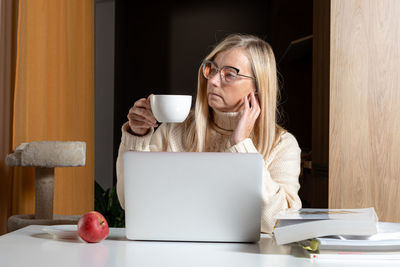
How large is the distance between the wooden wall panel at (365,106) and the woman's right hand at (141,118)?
3.92 feet

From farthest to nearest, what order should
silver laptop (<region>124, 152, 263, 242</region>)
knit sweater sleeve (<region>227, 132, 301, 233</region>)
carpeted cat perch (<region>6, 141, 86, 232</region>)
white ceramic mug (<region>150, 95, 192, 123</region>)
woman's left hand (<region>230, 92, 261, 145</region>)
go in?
carpeted cat perch (<region>6, 141, 86, 232</region>) → woman's left hand (<region>230, 92, 261, 145</region>) → knit sweater sleeve (<region>227, 132, 301, 233</region>) → white ceramic mug (<region>150, 95, 192, 123</region>) → silver laptop (<region>124, 152, 263, 242</region>)

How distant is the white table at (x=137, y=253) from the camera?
864 mm

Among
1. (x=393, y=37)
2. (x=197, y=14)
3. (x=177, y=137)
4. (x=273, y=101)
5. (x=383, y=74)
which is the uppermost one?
(x=197, y=14)

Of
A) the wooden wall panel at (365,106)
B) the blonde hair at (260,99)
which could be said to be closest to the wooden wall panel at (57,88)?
the blonde hair at (260,99)

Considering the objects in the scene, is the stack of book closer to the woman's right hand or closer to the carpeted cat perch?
the woman's right hand

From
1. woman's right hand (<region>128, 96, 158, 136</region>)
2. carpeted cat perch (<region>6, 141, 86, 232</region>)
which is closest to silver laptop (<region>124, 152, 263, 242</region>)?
woman's right hand (<region>128, 96, 158, 136</region>)

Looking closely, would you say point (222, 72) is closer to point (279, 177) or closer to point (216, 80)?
point (216, 80)

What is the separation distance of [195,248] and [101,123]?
375 cm

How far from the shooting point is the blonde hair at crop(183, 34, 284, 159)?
5.72ft

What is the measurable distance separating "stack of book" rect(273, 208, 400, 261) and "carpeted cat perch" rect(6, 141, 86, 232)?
157cm

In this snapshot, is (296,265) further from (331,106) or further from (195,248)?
(331,106)

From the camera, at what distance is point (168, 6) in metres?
4.85

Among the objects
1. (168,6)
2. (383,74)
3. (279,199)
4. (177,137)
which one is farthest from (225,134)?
(168,6)

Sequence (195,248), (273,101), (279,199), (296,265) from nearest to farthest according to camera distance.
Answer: (296,265)
(195,248)
(279,199)
(273,101)
